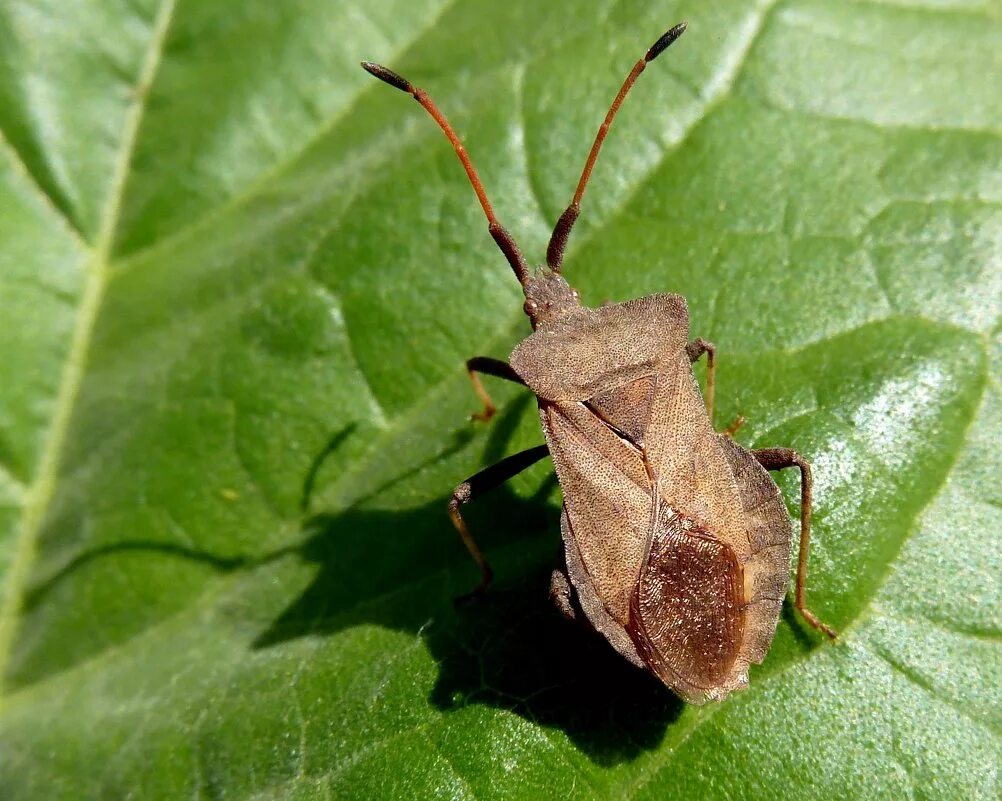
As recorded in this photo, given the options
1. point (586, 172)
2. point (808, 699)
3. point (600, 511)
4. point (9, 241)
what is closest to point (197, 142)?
point (9, 241)

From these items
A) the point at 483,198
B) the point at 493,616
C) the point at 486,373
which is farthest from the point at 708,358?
the point at 493,616

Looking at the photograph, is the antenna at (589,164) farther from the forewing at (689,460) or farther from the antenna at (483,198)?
the forewing at (689,460)

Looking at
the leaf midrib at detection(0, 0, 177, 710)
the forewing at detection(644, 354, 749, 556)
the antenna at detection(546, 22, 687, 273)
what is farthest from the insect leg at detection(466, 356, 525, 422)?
the leaf midrib at detection(0, 0, 177, 710)

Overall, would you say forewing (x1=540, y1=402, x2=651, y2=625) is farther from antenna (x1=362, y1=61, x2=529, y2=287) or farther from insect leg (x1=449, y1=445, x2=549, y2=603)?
antenna (x1=362, y1=61, x2=529, y2=287)

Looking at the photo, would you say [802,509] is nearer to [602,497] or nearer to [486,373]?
[602,497]

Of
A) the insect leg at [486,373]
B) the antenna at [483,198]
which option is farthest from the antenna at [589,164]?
the insect leg at [486,373]
